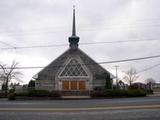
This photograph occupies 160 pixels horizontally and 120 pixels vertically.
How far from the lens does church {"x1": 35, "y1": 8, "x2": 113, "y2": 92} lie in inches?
2111

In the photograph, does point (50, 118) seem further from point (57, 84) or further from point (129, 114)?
point (57, 84)

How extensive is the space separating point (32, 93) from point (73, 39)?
68.9ft

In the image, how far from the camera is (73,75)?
53938 millimetres

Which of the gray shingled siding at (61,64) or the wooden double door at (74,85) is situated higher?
the gray shingled siding at (61,64)

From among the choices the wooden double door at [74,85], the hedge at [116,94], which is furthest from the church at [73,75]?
the hedge at [116,94]

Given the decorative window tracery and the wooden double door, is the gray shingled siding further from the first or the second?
the wooden double door

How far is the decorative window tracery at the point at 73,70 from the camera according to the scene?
54.0m

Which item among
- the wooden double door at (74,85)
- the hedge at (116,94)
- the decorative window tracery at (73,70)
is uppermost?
the decorative window tracery at (73,70)

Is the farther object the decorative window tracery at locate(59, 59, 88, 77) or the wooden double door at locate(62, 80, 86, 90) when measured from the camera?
the decorative window tracery at locate(59, 59, 88, 77)

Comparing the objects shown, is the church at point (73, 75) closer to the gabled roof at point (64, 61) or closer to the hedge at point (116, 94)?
the gabled roof at point (64, 61)

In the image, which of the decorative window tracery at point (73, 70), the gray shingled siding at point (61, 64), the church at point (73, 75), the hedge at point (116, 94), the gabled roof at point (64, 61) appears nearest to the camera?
the hedge at point (116, 94)

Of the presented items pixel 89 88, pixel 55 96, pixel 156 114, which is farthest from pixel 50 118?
pixel 89 88

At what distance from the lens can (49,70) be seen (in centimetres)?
5609

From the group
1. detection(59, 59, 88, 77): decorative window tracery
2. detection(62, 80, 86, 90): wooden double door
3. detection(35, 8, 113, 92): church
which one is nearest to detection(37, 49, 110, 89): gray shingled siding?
detection(35, 8, 113, 92): church
